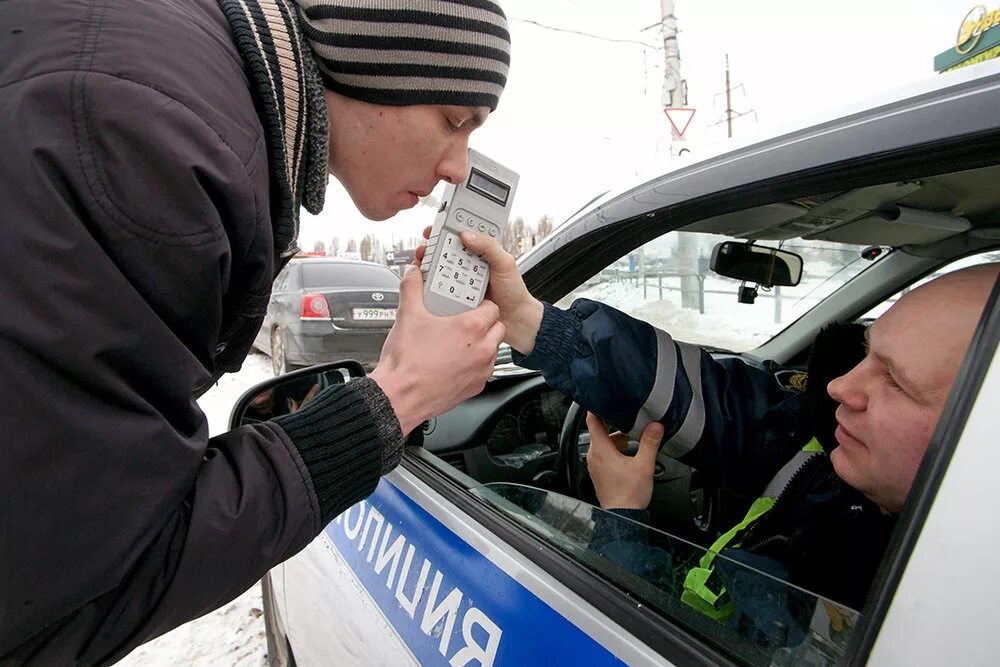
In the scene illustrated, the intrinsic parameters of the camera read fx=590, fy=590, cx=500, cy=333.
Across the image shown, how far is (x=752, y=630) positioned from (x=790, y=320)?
2.08 m

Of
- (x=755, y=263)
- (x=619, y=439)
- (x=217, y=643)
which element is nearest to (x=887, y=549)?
(x=619, y=439)

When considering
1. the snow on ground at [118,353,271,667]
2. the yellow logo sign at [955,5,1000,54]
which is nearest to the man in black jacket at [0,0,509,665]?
the yellow logo sign at [955,5,1000,54]

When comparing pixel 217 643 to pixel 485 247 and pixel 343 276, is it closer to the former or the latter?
pixel 485 247

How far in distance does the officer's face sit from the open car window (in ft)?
0.85

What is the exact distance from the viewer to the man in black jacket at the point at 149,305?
21.2 inches

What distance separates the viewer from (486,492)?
1.30 metres

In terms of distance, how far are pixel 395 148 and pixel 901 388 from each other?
95 centimetres

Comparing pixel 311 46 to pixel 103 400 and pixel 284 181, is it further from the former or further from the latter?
pixel 103 400

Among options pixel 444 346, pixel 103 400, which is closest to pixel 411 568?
pixel 444 346

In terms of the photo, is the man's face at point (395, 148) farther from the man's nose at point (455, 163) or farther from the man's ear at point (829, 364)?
the man's ear at point (829, 364)

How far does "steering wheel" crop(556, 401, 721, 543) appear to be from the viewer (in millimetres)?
1842

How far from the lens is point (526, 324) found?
1.50 m

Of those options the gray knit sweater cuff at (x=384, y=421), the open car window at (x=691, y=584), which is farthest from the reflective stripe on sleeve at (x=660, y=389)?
the gray knit sweater cuff at (x=384, y=421)

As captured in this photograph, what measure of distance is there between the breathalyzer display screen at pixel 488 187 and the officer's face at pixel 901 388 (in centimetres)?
76
